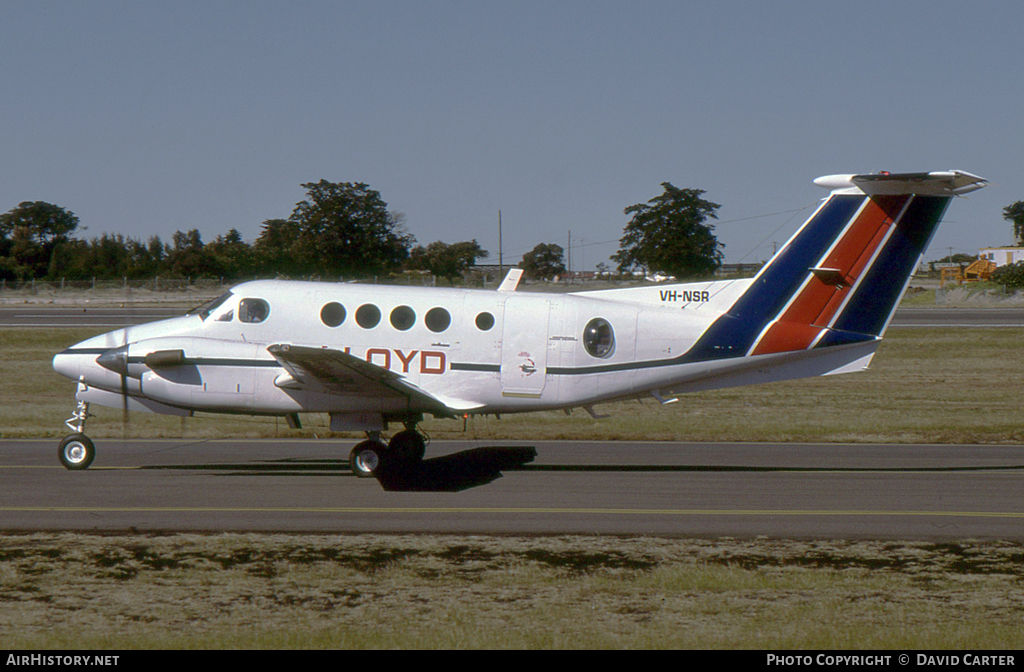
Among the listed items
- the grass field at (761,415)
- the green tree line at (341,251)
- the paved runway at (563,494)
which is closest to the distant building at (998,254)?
the green tree line at (341,251)

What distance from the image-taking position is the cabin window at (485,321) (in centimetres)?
1430

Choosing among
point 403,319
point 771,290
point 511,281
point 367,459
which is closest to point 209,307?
point 403,319

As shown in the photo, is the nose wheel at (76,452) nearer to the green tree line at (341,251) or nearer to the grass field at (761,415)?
the grass field at (761,415)

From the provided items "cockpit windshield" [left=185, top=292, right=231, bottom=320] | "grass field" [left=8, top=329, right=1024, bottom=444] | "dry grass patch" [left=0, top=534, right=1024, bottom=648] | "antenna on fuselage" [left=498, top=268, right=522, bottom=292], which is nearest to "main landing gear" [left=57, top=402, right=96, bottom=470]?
"grass field" [left=8, top=329, right=1024, bottom=444]

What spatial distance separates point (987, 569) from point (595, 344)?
21.4ft

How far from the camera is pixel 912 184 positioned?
1369 centimetres

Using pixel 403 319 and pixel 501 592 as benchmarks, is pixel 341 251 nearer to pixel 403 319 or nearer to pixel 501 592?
pixel 403 319

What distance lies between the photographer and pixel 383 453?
46.7ft

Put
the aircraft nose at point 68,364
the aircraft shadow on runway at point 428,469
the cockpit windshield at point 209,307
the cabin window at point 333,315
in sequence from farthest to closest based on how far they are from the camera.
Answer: the cockpit windshield at point 209,307, the aircraft nose at point 68,364, the cabin window at point 333,315, the aircraft shadow on runway at point 428,469

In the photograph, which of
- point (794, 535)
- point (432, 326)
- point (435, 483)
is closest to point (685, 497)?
point (794, 535)

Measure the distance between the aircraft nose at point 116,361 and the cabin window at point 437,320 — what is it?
4.66m

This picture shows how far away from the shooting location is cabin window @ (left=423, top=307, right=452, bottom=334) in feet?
47.0

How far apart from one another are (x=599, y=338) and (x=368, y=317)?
362 cm
